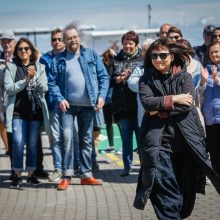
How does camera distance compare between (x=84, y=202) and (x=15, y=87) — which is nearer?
(x=84, y=202)

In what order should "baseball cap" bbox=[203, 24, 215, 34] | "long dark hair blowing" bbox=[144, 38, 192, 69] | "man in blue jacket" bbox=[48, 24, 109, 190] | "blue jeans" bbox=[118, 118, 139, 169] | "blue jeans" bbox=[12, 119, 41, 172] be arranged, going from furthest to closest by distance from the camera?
"baseball cap" bbox=[203, 24, 215, 34] < "blue jeans" bbox=[118, 118, 139, 169] < "blue jeans" bbox=[12, 119, 41, 172] < "man in blue jacket" bbox=[48, 24, 109, 190] < "long dark hair blowing" bbox=[144, 38, 192, 69]

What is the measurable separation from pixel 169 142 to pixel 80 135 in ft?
10.6

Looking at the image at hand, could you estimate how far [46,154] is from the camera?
1234 centimetres

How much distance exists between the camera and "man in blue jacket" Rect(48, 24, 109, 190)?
874 cm

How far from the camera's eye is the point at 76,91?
28.7ft

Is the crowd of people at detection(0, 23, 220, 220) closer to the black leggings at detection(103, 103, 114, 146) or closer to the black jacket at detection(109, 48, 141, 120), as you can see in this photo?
→ the black jacket at detection(109, 48, 141, 120)

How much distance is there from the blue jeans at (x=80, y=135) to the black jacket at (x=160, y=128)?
2897mm

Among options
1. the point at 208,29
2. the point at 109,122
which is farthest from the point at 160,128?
the point at 109,122

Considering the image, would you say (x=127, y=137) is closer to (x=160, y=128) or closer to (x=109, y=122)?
(x=109, y=122)

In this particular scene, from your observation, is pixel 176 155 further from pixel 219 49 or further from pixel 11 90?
pixel 11 90

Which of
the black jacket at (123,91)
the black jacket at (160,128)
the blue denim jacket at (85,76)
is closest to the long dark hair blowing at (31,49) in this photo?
the blue denim jacket at (85,76)

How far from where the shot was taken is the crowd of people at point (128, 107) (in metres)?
5.89

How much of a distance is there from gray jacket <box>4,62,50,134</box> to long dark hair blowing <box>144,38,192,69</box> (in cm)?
298

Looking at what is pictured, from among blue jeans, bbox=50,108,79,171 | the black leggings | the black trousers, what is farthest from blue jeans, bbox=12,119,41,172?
the black leggings
